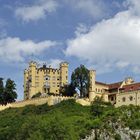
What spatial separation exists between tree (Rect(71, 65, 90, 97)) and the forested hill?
1407 cm

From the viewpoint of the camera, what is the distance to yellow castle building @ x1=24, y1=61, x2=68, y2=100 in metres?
158

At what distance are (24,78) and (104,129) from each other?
49299 mm

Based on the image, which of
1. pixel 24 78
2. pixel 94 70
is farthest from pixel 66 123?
pixel 24 78

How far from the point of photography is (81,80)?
5915 inches

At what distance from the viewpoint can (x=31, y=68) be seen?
159 m

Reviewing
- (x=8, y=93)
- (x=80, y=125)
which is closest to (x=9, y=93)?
(x=8, y=93)

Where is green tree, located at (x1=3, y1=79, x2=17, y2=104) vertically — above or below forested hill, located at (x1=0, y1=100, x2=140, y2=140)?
above

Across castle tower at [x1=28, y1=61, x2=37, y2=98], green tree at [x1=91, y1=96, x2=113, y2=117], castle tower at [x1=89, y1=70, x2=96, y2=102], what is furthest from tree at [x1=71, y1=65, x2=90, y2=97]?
castle tower at [x1=28, y1=61, x2=37, y2=98]

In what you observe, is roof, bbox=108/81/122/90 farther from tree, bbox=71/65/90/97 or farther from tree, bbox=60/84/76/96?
tree, bbox=60/84/76/96

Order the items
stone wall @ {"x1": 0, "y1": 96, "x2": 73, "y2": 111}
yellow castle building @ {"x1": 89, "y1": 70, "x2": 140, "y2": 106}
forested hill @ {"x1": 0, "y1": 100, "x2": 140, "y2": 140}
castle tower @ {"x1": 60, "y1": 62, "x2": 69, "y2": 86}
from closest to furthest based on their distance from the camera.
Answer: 1. forested hill @ {"x1": 0, "y1": 100, "x2": 140, "y2": 140}
2. yellow castle building @ {"x1": 89, "y1": 70, "x2": 140, "y2": 106}
3. stone wall @ {"x1": 0, "y1": 96, "x2": 73, "y2": 111}
4. castle tower @ {"x1": 60, "y1": 62, "x2": 69, "y2": 86}

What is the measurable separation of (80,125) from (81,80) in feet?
101

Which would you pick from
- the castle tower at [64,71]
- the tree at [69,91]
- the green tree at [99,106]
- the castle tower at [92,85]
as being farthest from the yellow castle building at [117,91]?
the castle tower at [64,71]

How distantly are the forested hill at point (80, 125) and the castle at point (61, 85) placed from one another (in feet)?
35.6

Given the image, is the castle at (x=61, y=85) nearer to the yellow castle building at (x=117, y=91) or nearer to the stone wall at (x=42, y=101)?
the yellow castle building at (x=117, y=91)
